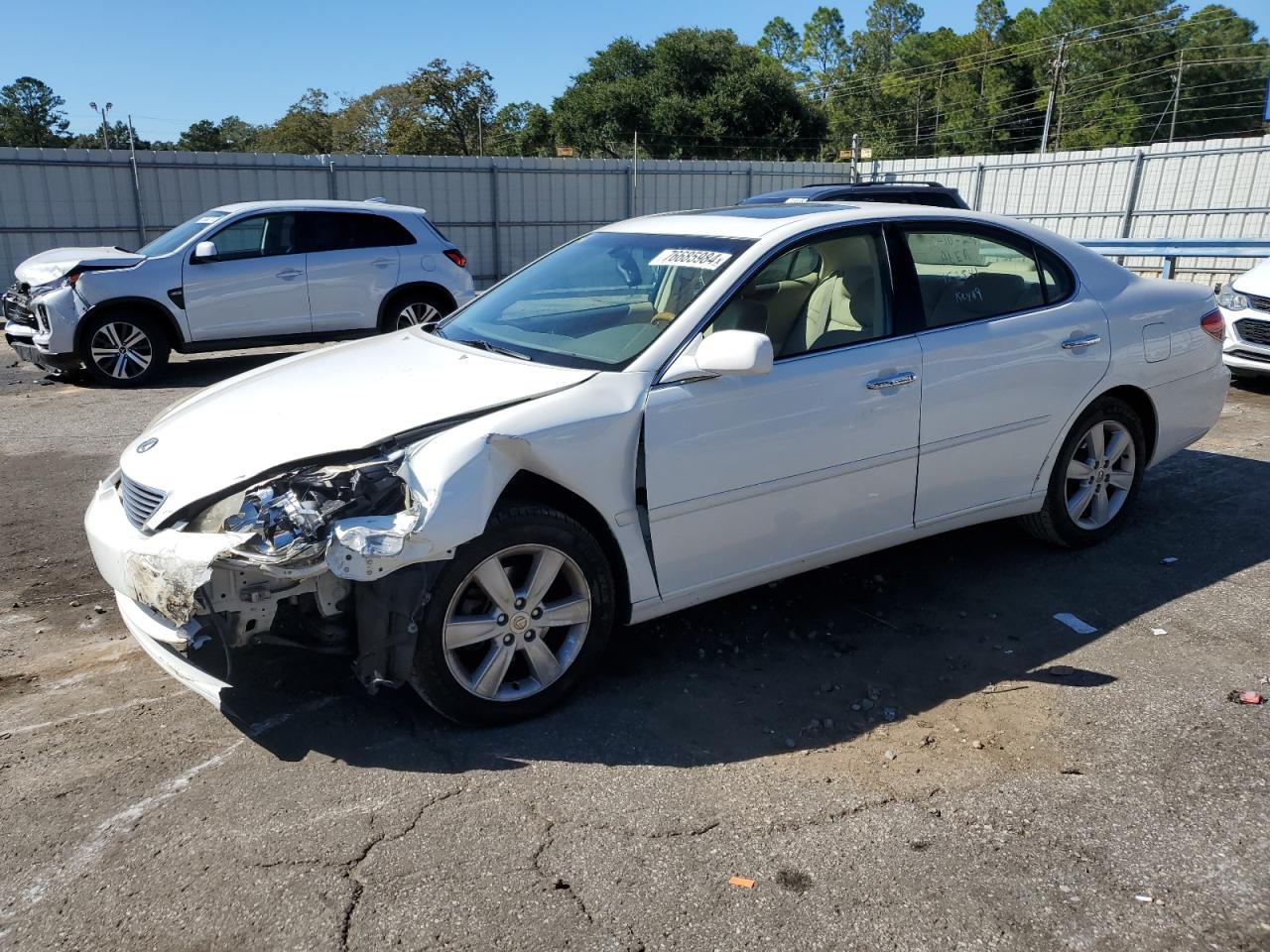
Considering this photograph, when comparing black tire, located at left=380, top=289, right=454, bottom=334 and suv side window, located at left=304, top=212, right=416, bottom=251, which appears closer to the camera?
suv side window, located at left=304, top=212, right=416, bottom=251

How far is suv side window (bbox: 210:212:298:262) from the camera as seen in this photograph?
10.2 m

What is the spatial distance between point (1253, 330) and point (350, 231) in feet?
29.6

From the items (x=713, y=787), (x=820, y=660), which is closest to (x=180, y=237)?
(x=820, y=660)

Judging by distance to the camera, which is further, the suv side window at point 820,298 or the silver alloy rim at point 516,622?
the suv side window at point 820,298

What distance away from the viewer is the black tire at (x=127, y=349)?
969 centimetres

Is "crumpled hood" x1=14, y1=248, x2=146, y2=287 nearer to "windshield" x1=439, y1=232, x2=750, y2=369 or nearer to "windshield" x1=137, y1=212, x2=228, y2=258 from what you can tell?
"windshield" x1=137, y1=212, x2=228, y2=258

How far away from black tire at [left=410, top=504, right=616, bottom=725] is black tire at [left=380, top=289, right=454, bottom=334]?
8050 millimetres

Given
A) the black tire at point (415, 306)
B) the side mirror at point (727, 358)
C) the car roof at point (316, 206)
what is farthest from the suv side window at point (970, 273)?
the car roof at point (316, 206)

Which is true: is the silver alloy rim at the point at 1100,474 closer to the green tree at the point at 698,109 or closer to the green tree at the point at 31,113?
the green tree at the point at 698,109

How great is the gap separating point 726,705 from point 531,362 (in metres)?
1.49

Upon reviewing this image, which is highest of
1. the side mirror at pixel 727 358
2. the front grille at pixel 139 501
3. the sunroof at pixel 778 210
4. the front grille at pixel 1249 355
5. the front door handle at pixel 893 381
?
the sunroof at pixel 778 210

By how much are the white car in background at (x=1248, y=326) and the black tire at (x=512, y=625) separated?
25.7ft

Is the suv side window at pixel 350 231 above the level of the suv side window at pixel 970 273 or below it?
below

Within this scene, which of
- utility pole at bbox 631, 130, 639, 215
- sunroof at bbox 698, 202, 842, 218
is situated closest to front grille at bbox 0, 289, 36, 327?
sunroof at bbox 698, 202, 842, 218
